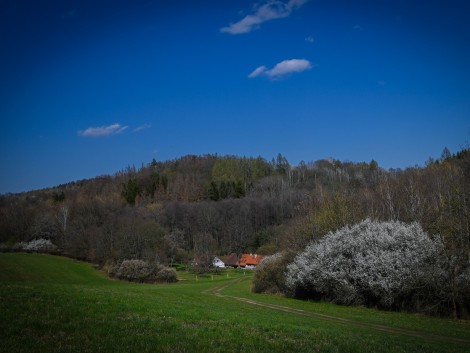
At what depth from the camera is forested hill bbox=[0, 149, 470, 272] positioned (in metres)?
47.3

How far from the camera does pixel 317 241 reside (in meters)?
44.0

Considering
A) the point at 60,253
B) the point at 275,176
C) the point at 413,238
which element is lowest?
the point at 60,253

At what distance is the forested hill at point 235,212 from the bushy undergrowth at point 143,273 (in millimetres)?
14571

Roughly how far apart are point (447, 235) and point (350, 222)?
42.1 feet

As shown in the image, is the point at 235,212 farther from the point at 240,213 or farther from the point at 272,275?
the point at 272,275

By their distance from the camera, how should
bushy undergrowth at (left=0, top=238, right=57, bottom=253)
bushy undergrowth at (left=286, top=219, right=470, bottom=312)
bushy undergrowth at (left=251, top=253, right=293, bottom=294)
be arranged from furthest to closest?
1. bushy undergrowth at (left=0, top=238, right=57, bottom=253)
2. bushy undergrowth at (left=251, top=253, right=293, bottom=294)
3. bushy undergrowth at (left=286, top=219, right=470, bottom=312)

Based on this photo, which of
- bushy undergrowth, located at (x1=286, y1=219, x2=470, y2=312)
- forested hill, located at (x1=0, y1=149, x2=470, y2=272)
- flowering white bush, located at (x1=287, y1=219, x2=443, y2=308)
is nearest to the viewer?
bushy undergrowth, located at (x1=286, y1=219, x2=470, y2=312)

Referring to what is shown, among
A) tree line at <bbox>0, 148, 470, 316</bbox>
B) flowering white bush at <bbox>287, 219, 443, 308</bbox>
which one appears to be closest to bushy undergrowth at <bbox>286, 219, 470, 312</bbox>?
flowering white bush at <bbox>287, 219, 443, 308</bbox>

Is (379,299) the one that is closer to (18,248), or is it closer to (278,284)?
(278,284)

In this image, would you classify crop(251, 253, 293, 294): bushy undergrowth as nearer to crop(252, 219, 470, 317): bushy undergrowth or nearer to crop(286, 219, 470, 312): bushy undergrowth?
crop(252, 219, 470, 317): bushy undergrowth

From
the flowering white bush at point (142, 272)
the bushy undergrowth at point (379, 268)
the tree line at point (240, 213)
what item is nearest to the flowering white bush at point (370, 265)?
the bushy undergrowth at point (379, 268)

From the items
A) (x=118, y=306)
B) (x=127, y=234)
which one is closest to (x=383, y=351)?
(x=118, y=306)

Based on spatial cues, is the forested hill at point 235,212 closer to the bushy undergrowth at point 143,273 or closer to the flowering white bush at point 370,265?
the flowering white bush at point 370,265

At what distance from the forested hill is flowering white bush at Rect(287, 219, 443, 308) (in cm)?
376
